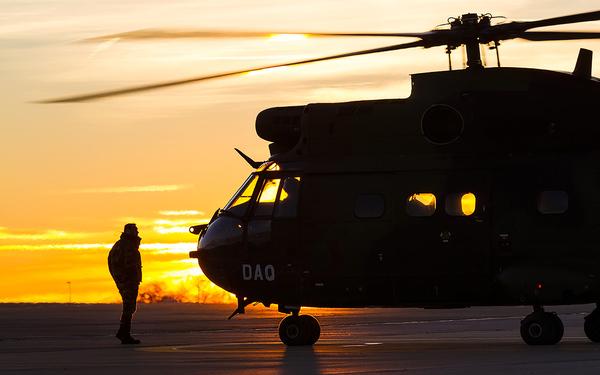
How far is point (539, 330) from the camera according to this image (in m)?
17.0

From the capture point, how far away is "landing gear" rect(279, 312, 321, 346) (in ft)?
61.0

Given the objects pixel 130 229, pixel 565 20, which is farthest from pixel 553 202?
pixel 130 229

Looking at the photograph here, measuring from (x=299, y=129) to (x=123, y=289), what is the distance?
526 cm

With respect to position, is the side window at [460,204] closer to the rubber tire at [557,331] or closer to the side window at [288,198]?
the rubber tire at [557,331]

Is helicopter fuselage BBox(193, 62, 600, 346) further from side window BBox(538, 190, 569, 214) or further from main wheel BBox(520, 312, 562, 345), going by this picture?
main wheel BBox(520, 312, 562, 345)

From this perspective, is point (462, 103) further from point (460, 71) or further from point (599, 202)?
point (599, 202)

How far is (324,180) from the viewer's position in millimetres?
Answer: 18281

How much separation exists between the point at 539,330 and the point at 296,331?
4545 mm

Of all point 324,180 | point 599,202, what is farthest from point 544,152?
point 324,180

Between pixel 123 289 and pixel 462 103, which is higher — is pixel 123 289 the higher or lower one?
the lower one

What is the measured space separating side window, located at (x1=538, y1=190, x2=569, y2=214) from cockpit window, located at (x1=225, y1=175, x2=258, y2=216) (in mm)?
5588

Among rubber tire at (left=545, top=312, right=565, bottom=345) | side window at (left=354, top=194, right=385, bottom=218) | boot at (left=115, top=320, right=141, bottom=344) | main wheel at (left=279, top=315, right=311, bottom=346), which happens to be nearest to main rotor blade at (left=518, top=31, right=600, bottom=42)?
side window at (left=354, top=194, right=385, bottom=218)

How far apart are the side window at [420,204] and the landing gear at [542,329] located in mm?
2573

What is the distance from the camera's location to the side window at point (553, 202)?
16.8m
